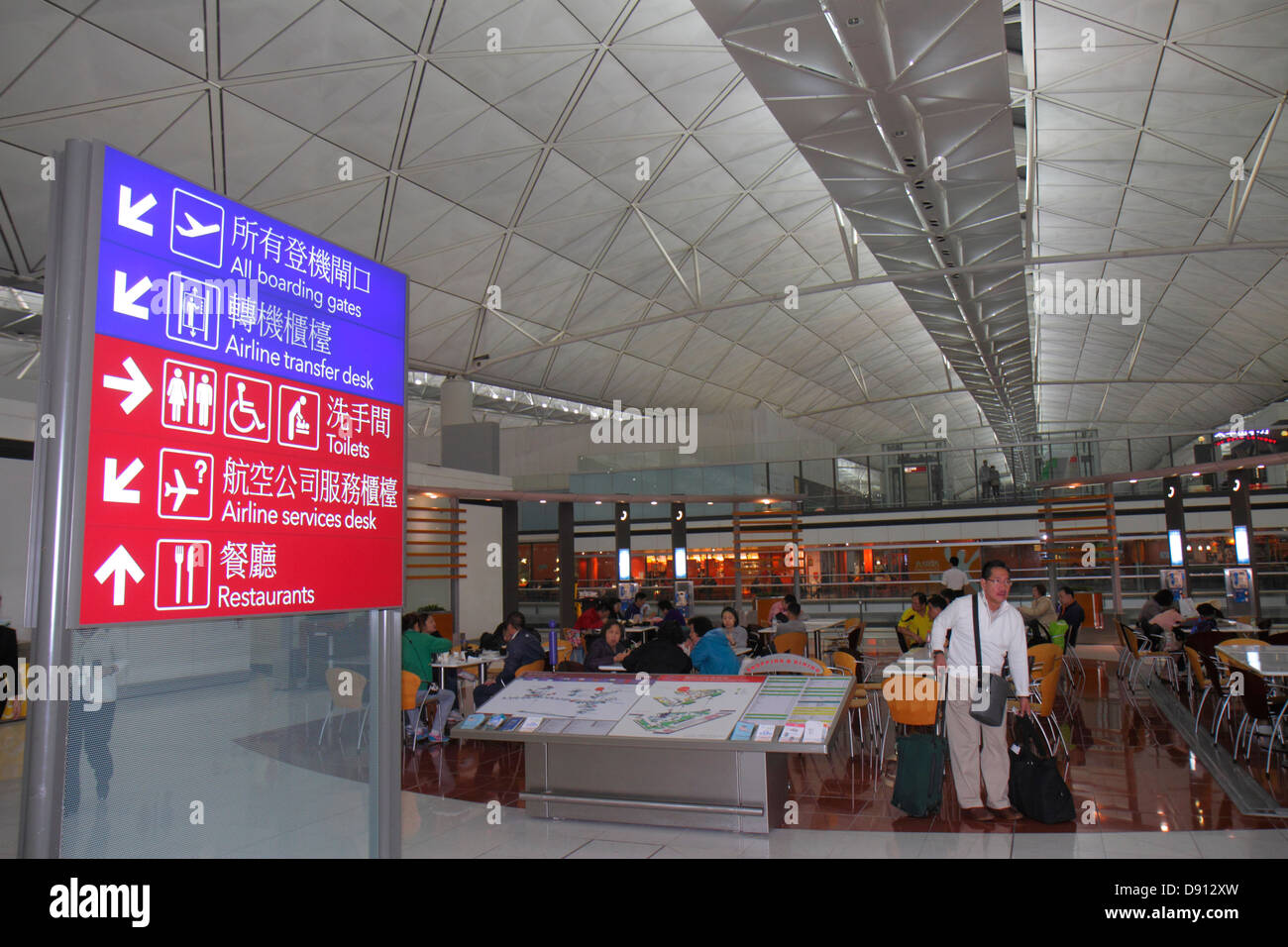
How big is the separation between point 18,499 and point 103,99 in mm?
5046

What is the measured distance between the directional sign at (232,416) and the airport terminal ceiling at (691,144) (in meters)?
5.00

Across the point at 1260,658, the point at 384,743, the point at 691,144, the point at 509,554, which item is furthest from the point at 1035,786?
the point at 509,554

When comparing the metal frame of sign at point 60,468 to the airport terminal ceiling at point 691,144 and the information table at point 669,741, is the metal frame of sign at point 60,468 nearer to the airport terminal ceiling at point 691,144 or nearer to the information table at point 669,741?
the information table at point 669,741

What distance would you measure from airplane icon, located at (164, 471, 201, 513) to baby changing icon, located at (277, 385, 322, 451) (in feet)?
1.49

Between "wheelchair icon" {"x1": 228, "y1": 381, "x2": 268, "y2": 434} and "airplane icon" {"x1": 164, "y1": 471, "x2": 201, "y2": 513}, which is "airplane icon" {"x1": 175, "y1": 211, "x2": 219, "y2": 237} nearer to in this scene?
"wheelchair icon" {"x1": 228, "y1": 381, "x2": 268, "y2": 434}

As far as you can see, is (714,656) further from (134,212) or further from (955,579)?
(955,579)

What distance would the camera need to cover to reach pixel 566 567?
1925cm

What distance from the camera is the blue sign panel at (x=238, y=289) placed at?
2.82 metres

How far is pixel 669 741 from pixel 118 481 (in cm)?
382

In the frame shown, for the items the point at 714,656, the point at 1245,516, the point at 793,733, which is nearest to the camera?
the point at 793,733

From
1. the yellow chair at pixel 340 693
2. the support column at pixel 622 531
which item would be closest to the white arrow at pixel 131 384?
the yellow chair at pixel 340 693

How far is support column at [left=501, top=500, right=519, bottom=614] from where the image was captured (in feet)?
60.3

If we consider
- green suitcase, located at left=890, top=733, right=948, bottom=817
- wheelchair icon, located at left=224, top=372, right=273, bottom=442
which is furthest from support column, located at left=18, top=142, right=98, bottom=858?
green suitcase, located at left=890, top=733, right=948, bottom=817

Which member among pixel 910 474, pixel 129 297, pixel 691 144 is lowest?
pixel 129 297
